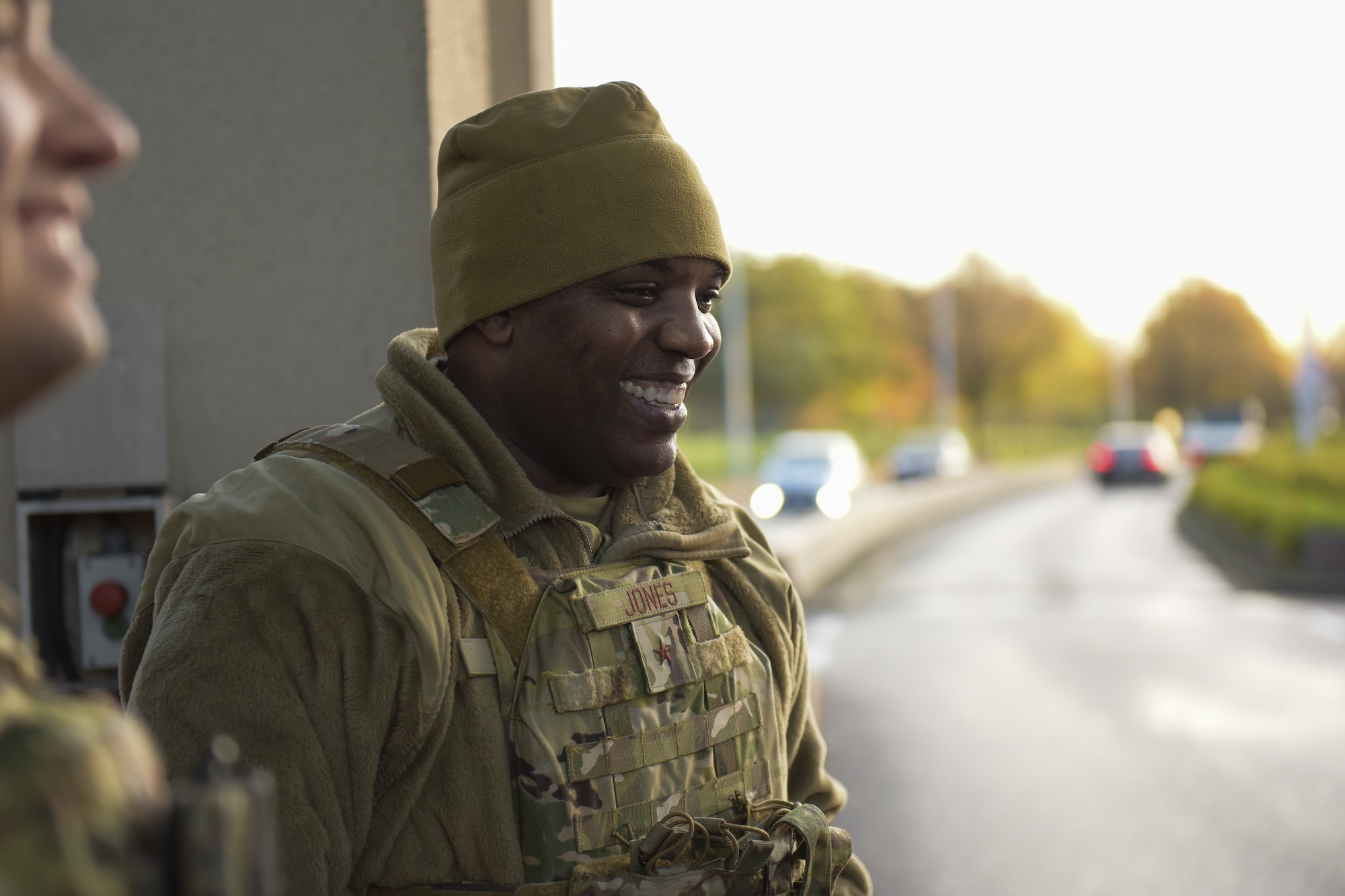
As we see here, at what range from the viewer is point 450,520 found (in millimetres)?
1751

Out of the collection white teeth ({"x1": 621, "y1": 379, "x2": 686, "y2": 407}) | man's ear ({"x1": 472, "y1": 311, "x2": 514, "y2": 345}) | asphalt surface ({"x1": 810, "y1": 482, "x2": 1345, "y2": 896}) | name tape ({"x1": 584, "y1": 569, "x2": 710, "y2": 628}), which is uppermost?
man's ear ({"x1": 472, "y1": 311, "x2": 514, "y2": 345})

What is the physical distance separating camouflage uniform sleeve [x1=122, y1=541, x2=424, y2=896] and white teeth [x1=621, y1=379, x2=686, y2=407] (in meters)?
0.55

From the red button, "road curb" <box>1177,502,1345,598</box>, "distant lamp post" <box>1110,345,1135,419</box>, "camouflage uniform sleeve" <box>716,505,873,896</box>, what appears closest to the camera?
"camouflage uniform sleeve" <box>716,505,873,896</box>

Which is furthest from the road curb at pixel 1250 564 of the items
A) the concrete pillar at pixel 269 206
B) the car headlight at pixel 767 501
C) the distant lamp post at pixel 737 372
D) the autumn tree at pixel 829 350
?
the autumn tree at pixel 829 350

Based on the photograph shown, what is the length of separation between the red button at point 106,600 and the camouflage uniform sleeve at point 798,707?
156 cm

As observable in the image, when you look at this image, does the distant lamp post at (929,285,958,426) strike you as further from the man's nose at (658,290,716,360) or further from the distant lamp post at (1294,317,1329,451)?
the man's nose at (658,290,716,360)

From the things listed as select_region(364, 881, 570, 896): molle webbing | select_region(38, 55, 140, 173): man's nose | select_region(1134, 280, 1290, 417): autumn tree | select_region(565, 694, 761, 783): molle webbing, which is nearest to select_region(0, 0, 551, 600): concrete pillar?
select_region(565, 694, 761, 783): molle webbing

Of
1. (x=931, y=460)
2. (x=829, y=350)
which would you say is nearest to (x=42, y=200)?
(x=931, y=460)

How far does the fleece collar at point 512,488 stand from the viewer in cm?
189

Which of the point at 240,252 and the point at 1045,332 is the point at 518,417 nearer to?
the point at 240,252

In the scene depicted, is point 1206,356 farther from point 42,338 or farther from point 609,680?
point 42,338

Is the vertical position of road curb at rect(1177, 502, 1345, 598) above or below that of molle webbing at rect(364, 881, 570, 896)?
below

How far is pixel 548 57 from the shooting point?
3.95m

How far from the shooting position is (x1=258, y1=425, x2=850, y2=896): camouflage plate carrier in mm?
1697
